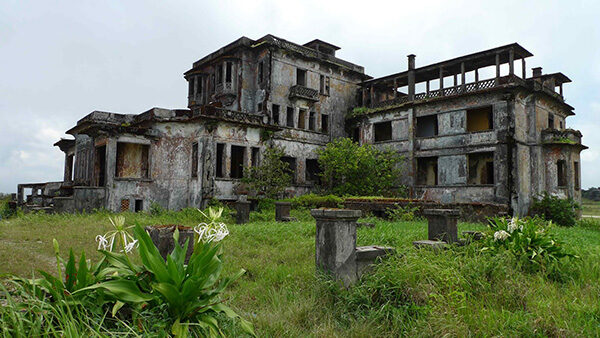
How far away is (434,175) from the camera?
912 inches

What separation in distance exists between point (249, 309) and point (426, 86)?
66.4ft

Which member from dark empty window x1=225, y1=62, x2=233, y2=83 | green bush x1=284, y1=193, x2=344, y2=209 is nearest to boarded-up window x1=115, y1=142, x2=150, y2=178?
dark empty window x1=225, y1=62, x2=233, y2=83

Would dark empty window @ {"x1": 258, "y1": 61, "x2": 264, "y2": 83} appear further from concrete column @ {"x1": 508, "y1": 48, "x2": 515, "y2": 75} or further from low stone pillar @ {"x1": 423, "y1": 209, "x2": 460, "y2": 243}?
low stone pillar @ {"x1": 423, "y1": 209, "x2": 460, "y2": 243}

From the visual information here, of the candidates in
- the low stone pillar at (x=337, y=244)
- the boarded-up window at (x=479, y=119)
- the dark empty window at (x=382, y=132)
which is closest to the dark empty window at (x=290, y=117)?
the dark empty window at (x=382, y=132)

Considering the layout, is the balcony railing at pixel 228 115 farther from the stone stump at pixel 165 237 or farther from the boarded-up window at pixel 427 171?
the stone stump at pixel 165 237

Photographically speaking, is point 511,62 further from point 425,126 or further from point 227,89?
point 227,89

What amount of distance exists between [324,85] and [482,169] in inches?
414

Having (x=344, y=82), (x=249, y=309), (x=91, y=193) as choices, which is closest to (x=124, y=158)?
(x=91, y=193)

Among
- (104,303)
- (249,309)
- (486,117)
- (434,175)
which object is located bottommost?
(249,309)

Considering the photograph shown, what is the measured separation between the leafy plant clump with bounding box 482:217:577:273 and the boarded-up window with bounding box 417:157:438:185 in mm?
16777

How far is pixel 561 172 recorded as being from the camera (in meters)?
20.3

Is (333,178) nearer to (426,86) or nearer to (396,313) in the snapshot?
(426,86)

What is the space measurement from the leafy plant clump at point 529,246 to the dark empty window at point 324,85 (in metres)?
18.9

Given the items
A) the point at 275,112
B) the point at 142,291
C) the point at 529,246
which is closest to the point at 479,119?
the point at 275,112
